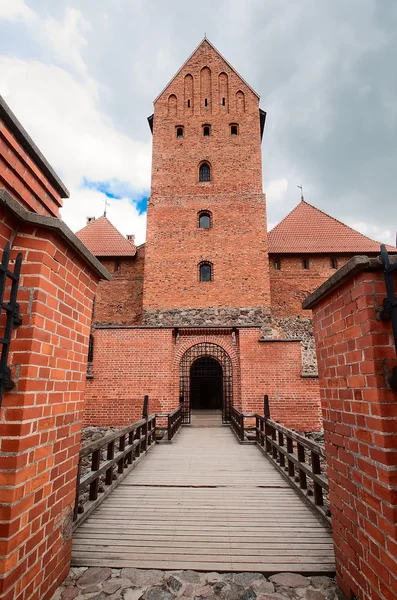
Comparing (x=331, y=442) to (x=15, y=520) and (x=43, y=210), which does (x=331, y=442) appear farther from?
(x=43, y=210)

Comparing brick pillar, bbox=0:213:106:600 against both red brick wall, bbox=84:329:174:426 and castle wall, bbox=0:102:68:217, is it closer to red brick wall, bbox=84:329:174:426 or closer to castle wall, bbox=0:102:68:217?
castle wall, bbox=0:102:68:217

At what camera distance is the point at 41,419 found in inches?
75.2

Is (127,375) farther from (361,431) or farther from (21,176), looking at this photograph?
(361,431)

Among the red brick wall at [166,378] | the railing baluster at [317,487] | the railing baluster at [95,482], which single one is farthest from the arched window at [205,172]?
the railing baluster at [317,487]

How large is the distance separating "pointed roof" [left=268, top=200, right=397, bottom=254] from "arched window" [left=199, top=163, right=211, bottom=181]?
14.8 feet

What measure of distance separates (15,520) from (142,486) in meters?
3.21

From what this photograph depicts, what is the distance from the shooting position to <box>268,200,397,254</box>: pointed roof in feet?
51.7

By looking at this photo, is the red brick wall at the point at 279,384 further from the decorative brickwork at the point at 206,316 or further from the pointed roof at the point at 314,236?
the pointed roof at the point at 314,236

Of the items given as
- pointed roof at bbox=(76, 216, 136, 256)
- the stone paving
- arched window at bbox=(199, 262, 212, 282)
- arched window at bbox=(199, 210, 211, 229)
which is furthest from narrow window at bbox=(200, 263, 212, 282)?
the stone paving

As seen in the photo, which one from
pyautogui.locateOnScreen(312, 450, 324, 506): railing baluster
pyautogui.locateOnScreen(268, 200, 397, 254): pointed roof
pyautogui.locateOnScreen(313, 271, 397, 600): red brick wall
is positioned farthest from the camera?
pyautogui.locateOnScreen(268, 200, 397, 254): pointed roof

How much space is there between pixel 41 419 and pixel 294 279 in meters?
14.8

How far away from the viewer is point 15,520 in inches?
64.7

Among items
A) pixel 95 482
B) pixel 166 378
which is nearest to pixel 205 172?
pixel 166 378

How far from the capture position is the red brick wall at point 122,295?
49.9 feet
